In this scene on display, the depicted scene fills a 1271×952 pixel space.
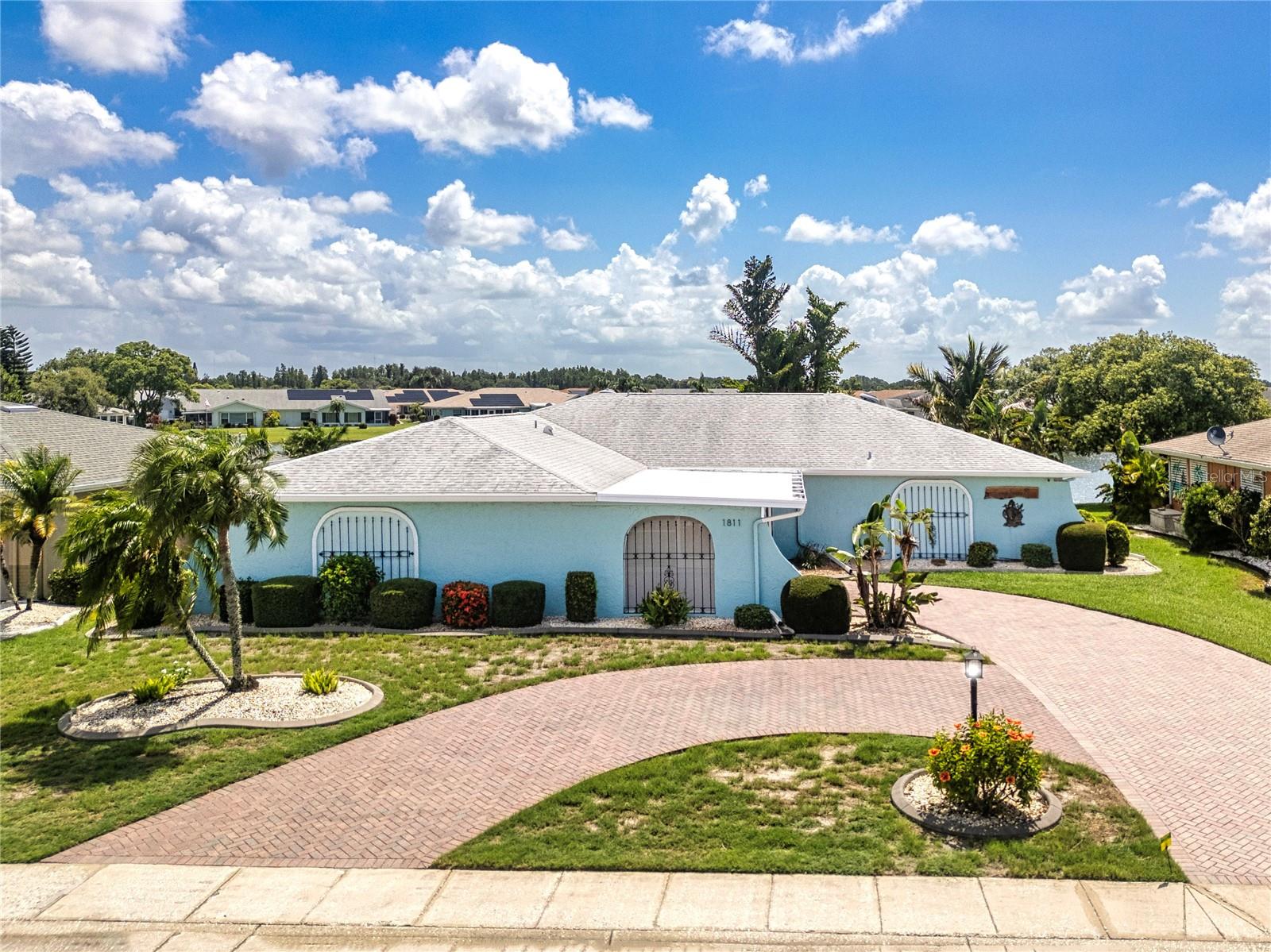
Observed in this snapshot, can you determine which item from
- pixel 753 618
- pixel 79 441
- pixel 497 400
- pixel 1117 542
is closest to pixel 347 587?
pixel 753 618

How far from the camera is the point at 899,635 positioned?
1695 centimetres

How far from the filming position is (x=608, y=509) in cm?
1881

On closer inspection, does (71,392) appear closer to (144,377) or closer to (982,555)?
(144,377)

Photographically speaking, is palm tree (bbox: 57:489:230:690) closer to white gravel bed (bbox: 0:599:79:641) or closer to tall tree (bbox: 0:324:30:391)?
white gravel bed (bbox: 0:599:79:641)

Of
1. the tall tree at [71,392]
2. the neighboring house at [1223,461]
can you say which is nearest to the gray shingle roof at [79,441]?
the neighboring house at [1223,461]

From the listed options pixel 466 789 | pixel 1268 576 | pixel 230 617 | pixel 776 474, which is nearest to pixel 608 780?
pixel 466 789

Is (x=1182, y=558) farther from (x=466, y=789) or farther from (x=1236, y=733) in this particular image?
(x=466, y=789)

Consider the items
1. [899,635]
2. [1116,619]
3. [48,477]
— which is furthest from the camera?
[48,477]

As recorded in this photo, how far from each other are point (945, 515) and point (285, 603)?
18.3 m

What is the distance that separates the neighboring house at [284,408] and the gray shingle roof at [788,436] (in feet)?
260

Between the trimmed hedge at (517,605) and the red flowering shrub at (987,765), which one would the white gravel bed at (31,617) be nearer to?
the trimmed hedge at (517,605)

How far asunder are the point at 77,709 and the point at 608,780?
8.90 m

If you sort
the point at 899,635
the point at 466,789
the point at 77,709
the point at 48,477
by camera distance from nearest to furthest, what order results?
the point at 466,789, the point at 77,709, the point at 899,635, the point at 48,477

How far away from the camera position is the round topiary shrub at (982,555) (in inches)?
962
